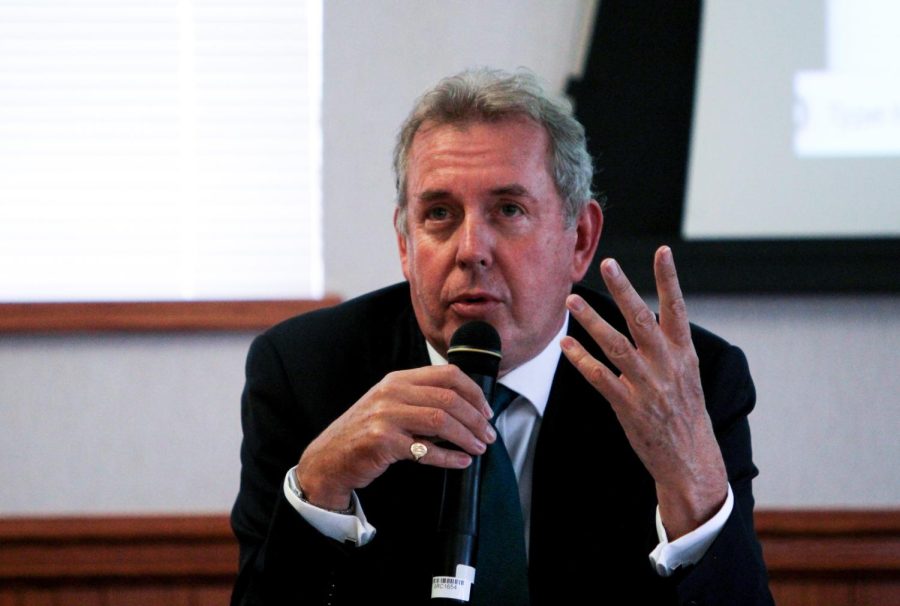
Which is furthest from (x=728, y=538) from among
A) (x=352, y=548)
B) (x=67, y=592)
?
(x=67, y=592)

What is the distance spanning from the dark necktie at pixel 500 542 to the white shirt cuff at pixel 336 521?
7.2 inches

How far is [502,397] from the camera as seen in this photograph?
1914 mm

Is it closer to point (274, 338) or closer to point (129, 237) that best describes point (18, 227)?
point (129, 237)

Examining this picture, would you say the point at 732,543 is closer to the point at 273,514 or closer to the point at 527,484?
the point at 527,484

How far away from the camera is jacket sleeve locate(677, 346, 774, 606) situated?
5.22ft

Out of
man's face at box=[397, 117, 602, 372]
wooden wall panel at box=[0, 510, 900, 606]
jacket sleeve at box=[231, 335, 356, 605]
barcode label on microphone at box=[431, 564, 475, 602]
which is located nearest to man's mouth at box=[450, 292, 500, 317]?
man's face at box=[397, 117, 602, 372]

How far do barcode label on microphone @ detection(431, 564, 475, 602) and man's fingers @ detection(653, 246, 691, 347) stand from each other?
0.47 m

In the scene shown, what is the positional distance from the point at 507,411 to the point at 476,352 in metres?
0.42

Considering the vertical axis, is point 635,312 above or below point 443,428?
above

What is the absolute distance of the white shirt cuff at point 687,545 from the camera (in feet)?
5.24

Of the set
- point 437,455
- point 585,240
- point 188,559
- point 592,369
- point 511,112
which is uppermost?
point 511,112

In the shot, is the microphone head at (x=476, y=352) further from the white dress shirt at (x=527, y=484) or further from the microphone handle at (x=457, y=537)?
the white dress shirt at (x=527, y=484)

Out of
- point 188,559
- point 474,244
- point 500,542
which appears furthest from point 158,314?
point 500,542

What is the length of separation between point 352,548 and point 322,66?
1418 millimetres
